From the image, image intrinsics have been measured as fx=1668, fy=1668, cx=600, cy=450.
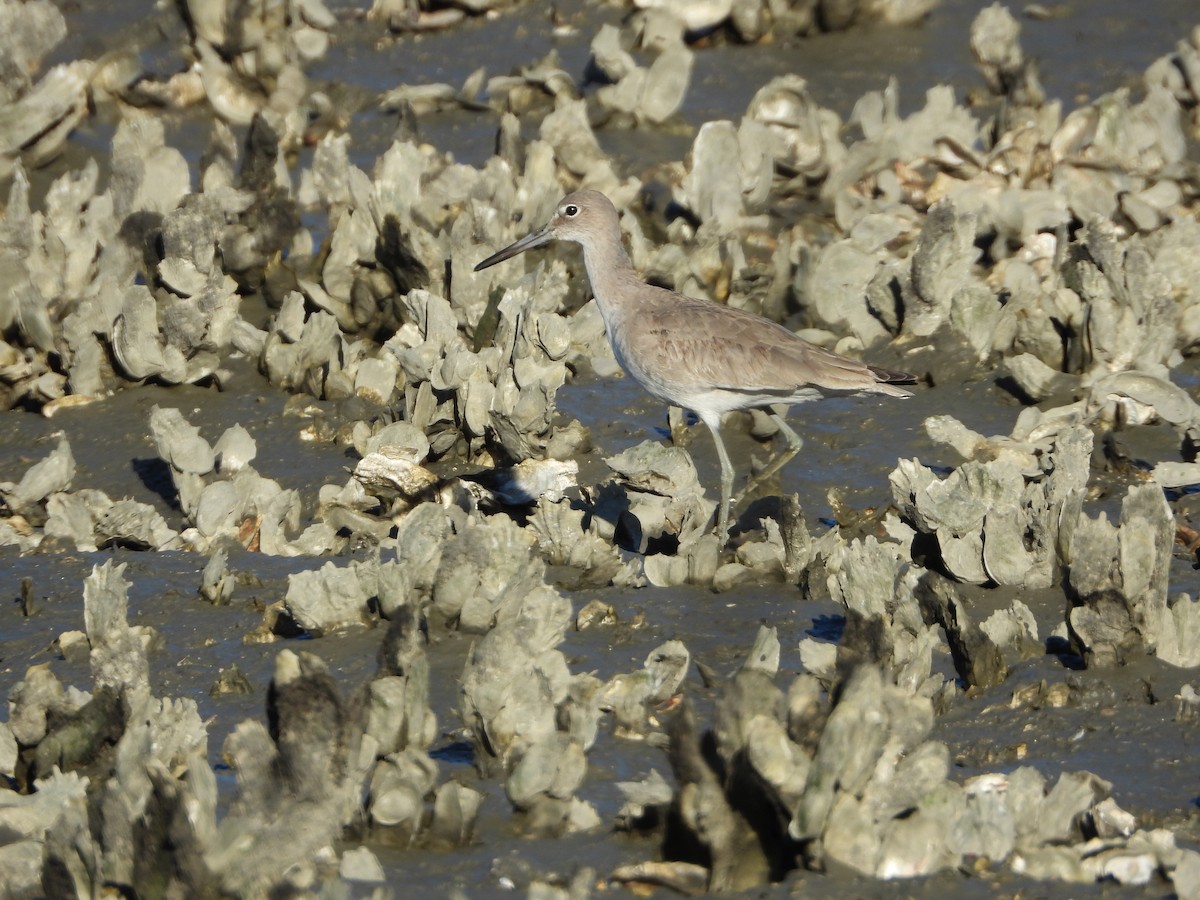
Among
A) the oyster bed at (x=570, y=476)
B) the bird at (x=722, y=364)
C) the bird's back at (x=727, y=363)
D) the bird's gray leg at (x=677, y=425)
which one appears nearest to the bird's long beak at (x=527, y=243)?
the oyster bed at (x=570, y=476)

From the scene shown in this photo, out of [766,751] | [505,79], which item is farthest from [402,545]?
[505,79]

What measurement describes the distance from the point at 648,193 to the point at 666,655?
4.54 meters

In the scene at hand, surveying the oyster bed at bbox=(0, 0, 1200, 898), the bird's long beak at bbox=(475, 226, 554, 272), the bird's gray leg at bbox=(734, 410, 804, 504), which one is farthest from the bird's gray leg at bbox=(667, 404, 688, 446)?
the bird's long beak at bbox=(475, 226, 554, 272)

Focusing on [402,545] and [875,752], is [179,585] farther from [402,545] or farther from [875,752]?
[875,752]

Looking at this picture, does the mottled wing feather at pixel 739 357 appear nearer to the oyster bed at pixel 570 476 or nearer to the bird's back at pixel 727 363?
the bird's back at pixel 727 363

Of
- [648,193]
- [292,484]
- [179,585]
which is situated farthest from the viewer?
[648,193]

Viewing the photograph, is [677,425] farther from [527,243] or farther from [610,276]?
[527,243]

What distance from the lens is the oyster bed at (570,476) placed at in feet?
11.6

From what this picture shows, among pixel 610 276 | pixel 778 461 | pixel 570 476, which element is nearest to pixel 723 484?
pixel 778 461

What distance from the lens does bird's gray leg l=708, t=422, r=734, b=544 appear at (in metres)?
6.00

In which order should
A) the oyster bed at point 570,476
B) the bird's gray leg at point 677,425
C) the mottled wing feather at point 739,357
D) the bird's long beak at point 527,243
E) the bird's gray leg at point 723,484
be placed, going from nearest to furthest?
1. the oyster bed at point 570,476
2. the bird's gray leg at point 723,484
3. the mottled wing feather at point 739,357
4. the bird's gray leg at point 677,425
5. the bird's long beak at point 527,243

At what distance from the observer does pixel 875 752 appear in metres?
3.42

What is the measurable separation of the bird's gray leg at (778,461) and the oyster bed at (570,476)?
0.25ft

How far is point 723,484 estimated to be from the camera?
6312 millimetres
